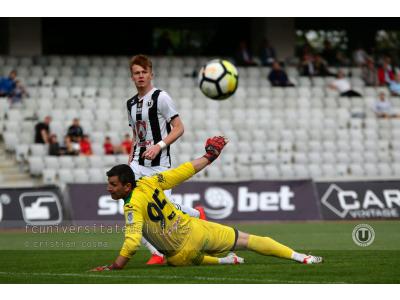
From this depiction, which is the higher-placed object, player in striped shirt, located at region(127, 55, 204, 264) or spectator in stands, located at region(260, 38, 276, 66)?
spectator in stands, located at region(260, 38, 276, 66)

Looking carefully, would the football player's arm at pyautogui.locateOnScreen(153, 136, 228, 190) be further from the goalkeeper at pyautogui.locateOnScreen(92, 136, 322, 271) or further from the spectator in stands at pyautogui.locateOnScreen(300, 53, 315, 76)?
the spectator in stands at pyautogui.locateOnScreen(300, 53, 315, 76)

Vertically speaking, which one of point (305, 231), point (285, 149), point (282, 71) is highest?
point (282, 71)

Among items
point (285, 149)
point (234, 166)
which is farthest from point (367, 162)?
point (234, 166)

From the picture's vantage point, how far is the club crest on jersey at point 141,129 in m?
10.0

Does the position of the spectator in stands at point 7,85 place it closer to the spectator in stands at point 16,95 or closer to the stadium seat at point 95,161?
the spectator in stands at point 16,95

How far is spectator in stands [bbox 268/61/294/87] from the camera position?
25125 millimetres

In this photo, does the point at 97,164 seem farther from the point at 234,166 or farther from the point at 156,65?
the point at 156,65

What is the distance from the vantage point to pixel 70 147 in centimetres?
2094

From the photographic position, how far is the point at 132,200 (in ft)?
29.6

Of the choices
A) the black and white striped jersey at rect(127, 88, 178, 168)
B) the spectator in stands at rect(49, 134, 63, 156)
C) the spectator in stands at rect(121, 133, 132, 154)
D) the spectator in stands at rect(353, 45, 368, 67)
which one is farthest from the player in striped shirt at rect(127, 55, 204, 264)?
the spectator in stands at rect(353, 45, 368, 67)

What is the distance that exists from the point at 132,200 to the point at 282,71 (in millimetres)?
16714

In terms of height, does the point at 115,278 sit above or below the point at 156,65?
below

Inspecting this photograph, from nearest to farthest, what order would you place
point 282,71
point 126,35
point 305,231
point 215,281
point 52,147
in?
point 215,281
point 305,231
point 52,147
point 282,71
point 126,35

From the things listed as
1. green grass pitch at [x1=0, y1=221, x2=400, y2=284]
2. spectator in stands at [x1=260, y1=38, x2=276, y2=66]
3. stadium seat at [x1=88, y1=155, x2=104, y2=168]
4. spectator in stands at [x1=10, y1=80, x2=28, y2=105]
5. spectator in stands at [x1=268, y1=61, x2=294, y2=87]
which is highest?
spectator in stands at [x1=260, y1=38, x2=276, y2=66]
